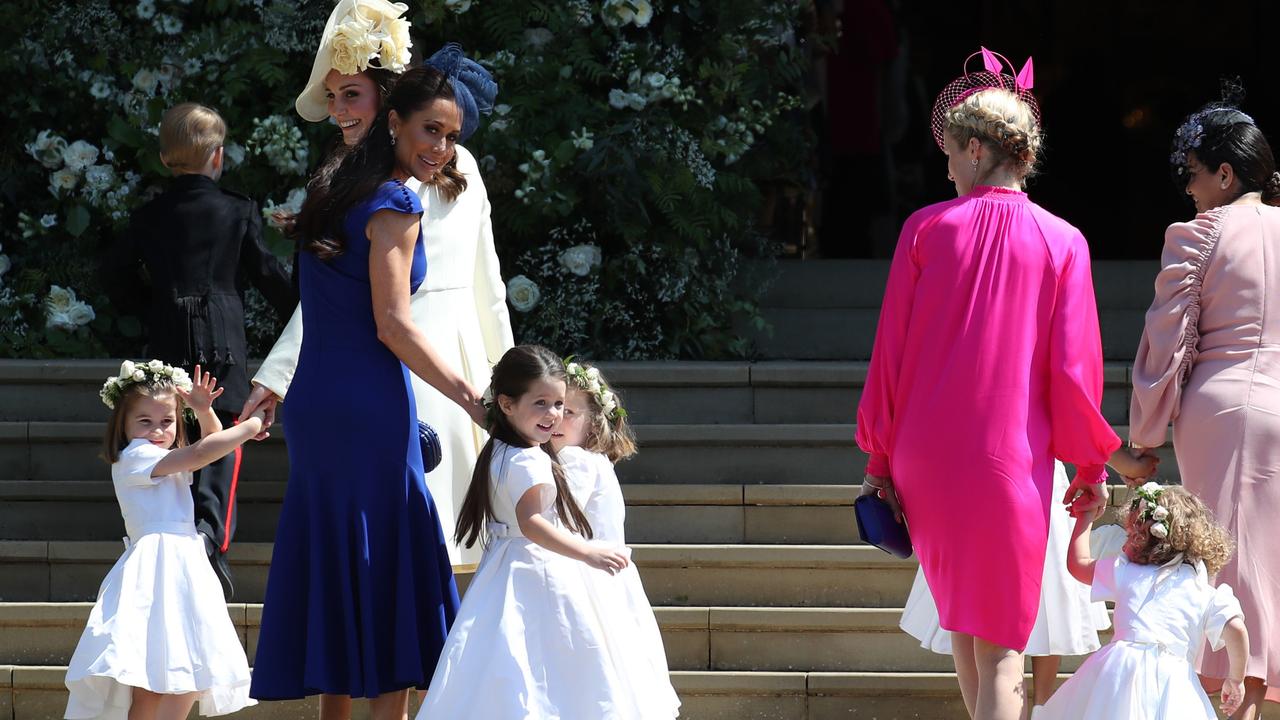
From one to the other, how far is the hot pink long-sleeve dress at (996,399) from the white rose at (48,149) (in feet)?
16.6

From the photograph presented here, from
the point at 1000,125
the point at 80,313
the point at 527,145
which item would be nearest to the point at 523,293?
the point at 527,145

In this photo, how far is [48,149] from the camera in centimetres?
773

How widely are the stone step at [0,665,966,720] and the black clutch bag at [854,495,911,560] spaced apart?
1293mm

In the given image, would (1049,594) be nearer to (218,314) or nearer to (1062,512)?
(1062,512)

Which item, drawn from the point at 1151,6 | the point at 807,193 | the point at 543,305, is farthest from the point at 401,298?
the point at 1151,6

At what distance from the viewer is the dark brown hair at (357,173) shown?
3844mm

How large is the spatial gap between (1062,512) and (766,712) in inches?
45.2

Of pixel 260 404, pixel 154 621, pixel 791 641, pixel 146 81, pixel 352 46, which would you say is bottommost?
pixel 791 641

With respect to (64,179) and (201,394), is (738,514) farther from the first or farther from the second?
(64,179)

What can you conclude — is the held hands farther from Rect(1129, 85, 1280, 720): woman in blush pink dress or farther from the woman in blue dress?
Rect(1129, 85, 1280, 720): woman in blush pink dress

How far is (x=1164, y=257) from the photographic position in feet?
15.1

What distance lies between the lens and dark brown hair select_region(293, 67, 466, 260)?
384 centimetres

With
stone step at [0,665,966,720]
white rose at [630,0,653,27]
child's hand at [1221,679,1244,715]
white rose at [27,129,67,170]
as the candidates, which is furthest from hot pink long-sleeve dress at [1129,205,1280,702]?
white rose at [27,129,67,170]

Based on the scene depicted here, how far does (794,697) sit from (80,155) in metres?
4.37
